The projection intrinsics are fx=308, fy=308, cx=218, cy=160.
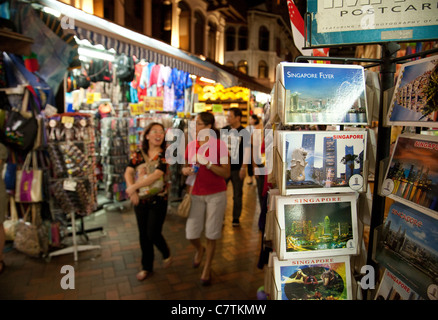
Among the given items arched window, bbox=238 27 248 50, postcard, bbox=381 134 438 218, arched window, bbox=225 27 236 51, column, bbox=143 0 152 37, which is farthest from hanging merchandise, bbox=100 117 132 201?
arched window, bbox=225 27 236 51

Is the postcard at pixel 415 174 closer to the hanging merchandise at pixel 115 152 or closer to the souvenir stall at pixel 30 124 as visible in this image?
the souvenir stall at pixel 30 124

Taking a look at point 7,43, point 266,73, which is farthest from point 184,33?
point 266,73

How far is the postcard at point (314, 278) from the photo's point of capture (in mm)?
1824

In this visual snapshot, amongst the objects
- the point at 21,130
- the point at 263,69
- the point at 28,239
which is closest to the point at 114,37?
the point at 21,130

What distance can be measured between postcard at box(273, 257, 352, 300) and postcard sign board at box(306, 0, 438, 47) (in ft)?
4.22

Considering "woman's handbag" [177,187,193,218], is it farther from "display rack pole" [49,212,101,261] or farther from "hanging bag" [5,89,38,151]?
"hanging bag" [5,89,38,151]

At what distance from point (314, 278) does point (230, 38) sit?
88.0 feet

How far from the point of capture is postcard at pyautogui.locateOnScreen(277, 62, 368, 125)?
5.65 feet

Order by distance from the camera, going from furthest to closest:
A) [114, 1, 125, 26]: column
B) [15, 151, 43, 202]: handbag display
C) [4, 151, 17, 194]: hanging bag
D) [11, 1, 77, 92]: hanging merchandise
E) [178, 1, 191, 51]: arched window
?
1. [178, 1, 191, 51]: arched window
2. [114, 1, 125, 26]: column
3. [4, 151, 17, 194]: hanging bag
4. [15, 151, 43, 202]: handbag display
5. [11, 1, 77, 92]: hanging merchandise

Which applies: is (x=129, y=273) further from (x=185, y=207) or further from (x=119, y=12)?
(x=119, y=12)

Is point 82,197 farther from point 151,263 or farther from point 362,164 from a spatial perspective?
point 362,164

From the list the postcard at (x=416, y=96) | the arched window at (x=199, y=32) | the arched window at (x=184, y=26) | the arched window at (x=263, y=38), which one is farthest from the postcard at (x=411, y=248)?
the arched window at (x=263, y=38)

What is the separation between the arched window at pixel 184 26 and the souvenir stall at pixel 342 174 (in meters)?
9.43
